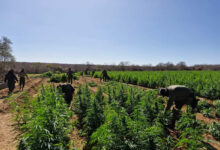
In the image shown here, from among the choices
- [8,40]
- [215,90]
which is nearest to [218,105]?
[215,90]

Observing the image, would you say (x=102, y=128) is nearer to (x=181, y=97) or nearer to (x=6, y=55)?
(x=181, y=97)

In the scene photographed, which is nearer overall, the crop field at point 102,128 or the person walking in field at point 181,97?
the crop field at point 102,128

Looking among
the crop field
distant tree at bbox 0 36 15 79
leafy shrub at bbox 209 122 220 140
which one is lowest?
leafy shrub at bbox 209 122 220 140

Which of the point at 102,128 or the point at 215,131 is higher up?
the point at 102,128

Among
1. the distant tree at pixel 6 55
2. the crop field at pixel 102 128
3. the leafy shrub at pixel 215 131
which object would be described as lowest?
the leafy shrub at pixel 215 131

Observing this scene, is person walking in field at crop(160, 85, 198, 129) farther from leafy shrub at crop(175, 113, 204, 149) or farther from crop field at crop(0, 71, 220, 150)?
leafy shrub at crop(175, 113, 204, 149)

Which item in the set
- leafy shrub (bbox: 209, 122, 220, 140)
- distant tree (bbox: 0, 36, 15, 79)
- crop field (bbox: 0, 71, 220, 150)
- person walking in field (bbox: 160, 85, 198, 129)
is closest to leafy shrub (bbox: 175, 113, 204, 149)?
crop field (bbox: 0, 71, 220, 150)

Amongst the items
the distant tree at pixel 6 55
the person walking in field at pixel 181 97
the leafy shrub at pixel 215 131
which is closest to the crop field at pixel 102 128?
the leafy shrub at pixel 215 131

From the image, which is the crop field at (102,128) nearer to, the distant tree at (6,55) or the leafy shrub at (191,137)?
the leafy shrub at (191,137)

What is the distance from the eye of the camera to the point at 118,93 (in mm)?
6695

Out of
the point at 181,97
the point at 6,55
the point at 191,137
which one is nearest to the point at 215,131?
the point at 181,97

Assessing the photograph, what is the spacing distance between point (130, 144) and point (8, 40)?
2870 cm

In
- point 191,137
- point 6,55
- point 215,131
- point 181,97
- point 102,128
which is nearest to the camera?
point 102,128

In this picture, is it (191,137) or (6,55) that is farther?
(6,55)
